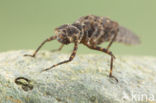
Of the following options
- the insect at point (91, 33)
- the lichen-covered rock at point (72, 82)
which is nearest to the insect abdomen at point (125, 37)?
the insect at point (91, 33)

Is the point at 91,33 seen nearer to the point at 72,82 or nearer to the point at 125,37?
the point at 125,37

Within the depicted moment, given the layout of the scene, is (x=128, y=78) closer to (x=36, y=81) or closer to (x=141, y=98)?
(x=141, y=98)

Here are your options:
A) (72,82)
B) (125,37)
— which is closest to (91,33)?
(125,37)

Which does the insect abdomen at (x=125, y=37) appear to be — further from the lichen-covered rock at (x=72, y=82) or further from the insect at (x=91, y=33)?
the lichen-covered rock at (x=72, y=82)

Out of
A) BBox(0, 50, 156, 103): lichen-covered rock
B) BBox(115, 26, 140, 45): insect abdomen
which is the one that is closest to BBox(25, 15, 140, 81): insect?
BBox(115, 26, 140, 45): insect abdomen

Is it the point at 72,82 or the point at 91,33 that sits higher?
the point at 91,33

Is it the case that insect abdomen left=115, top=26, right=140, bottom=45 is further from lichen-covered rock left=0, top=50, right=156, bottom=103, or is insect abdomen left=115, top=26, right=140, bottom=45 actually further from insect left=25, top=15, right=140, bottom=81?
lichen-covered rock left=0, top=50, right=156, bottom=103
